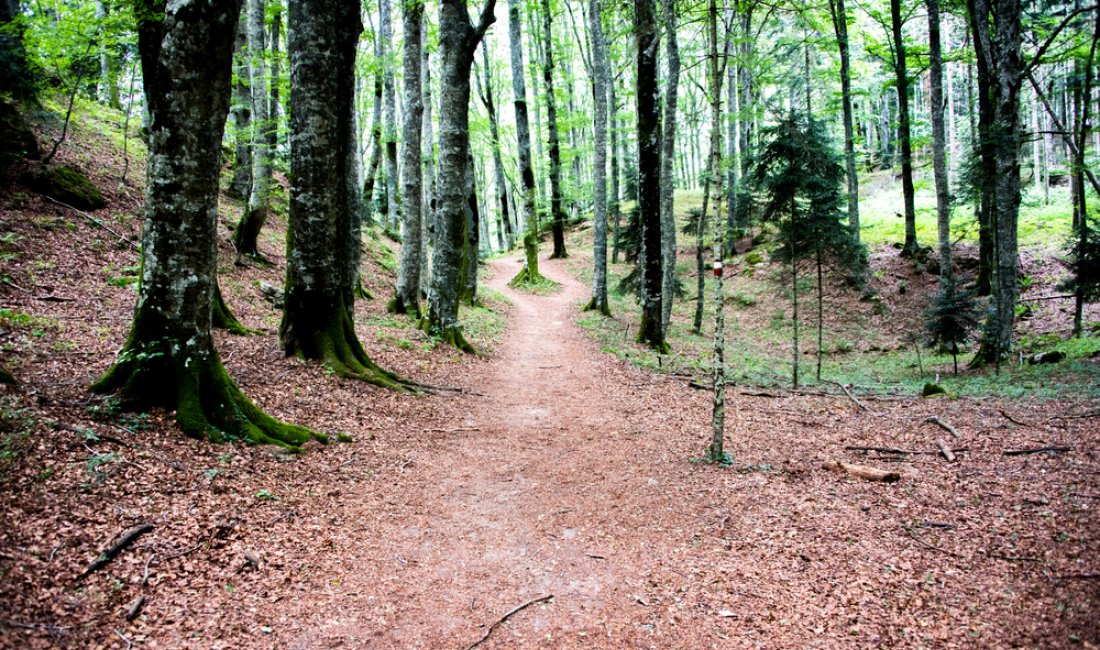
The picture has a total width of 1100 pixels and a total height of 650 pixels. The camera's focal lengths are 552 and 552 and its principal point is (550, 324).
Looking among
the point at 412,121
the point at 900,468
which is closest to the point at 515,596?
the point at 900,468

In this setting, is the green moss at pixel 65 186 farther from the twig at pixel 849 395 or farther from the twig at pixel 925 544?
the twig at pixel 849 395

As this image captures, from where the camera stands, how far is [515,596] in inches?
163

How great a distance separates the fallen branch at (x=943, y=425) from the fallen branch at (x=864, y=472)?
2.04m

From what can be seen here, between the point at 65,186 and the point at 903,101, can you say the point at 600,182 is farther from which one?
the point at 65,186

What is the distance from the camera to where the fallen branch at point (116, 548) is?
11.0 ft

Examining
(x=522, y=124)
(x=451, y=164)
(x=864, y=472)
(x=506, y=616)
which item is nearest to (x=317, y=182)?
(x=451, y=164)

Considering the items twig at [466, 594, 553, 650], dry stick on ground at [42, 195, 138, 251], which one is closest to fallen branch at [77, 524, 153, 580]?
twig at [466, 594, 553, 650]

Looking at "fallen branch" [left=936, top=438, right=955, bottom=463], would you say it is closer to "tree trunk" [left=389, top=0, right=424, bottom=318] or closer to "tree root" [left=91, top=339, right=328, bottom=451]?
"tree root" [left=91, top=339, right=328, bottom=451]

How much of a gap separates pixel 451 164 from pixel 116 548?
9353mm

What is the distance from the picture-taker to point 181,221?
511cm

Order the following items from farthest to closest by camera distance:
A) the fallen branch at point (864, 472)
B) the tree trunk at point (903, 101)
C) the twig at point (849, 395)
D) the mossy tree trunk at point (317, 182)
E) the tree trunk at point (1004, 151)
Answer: the tree trunk at point (903, 101), the tree trunk at point (1004, 151), the twig at point (849, 395), the mossy tree trunk at point (317, 182), the fallen branch at point (864, 472)

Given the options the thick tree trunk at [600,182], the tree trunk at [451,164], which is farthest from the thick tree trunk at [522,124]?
the tree trunk at [451,164]

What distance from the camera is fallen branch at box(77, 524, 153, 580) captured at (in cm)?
336

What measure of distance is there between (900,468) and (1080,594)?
9.10 feet
